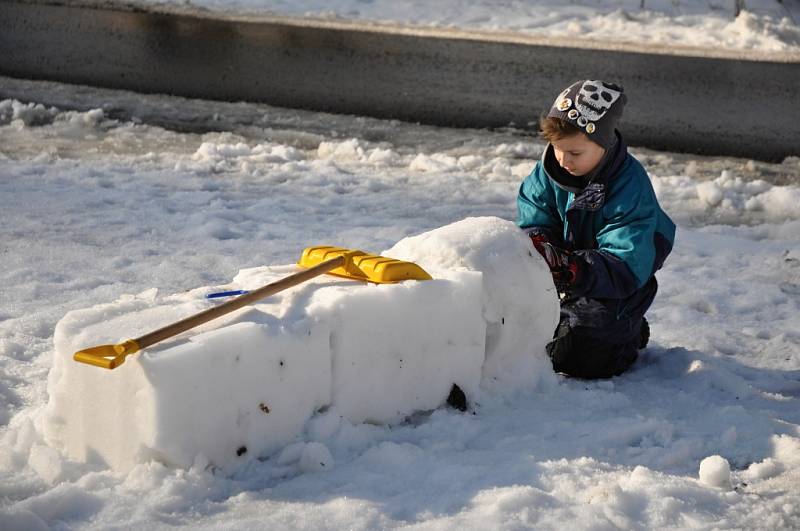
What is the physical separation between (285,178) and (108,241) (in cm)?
140

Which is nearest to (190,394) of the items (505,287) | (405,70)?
(505,287)

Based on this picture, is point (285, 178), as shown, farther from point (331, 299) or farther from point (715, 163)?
point (331, 299)

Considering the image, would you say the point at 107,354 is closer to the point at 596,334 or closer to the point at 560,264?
the point at 560,264

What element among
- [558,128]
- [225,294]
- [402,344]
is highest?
[558,128]

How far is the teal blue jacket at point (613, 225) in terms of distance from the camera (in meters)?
3.63

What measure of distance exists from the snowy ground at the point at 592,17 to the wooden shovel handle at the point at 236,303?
926 cm

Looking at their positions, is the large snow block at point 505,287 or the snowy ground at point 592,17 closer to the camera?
the large snow block at point 505,287

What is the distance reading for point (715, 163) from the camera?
23.4ft

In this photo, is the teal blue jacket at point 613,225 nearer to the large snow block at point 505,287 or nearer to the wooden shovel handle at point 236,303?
the large snow block at point 505,287

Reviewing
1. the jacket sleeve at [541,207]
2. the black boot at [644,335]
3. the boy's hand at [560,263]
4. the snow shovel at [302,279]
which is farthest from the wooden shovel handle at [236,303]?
the black boot at [644,335]

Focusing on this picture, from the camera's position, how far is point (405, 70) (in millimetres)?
10164

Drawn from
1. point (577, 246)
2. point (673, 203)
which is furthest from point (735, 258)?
→ point (577, 246)

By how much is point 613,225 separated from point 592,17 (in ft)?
32.6

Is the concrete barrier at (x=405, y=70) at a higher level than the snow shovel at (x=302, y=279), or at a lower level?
lower
